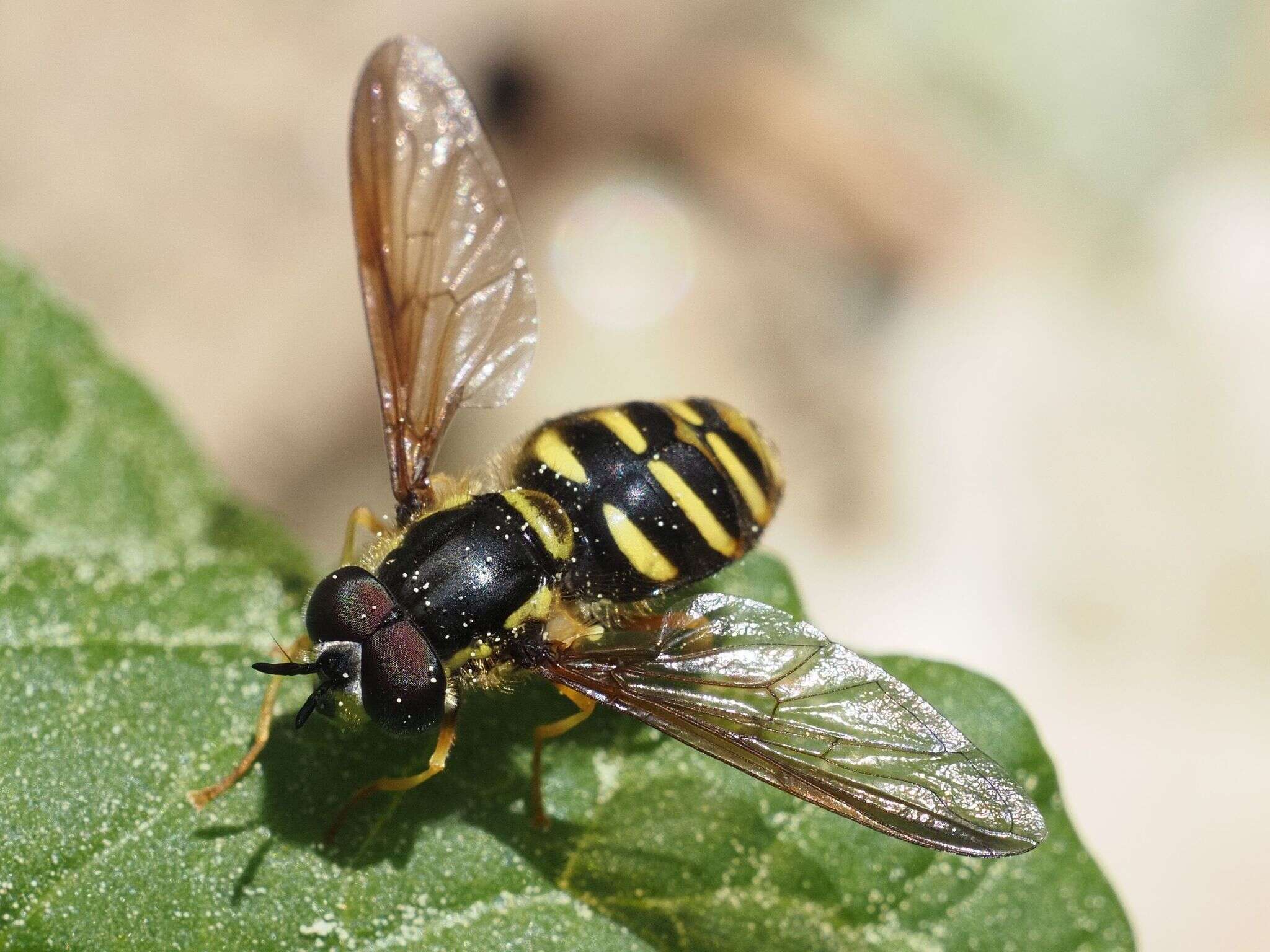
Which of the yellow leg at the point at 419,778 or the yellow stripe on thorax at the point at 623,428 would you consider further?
the yellow stripe on thorax at the point at 623,428

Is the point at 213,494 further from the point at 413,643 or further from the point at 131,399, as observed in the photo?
the point at 413,643

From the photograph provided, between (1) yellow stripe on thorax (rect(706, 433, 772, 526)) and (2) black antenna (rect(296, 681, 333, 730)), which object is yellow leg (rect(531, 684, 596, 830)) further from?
(1) yellow stripe on thorax (rect(706, 433, 772, 526))

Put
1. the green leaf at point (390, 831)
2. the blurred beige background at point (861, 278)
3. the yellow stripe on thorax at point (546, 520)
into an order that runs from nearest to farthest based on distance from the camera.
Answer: the green leaf at point (390, 831) → the yellow stripe on thorax at point (546, 520) → the blurred beige background at point (861, 278)

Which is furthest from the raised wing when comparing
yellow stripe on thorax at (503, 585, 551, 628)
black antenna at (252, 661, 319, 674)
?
black antenna at (252, 661, 319, 674)

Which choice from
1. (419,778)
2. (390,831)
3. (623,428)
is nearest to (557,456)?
(623,428)

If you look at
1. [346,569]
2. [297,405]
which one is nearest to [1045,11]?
[297,405]

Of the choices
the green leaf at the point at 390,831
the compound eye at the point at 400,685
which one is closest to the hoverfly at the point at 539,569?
the compound eye at the point at 400,685

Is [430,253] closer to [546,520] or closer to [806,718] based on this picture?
[546,520]

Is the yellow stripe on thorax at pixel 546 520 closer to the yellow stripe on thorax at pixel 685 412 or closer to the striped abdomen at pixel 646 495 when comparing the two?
the striped abdomen at pixel 646 495
